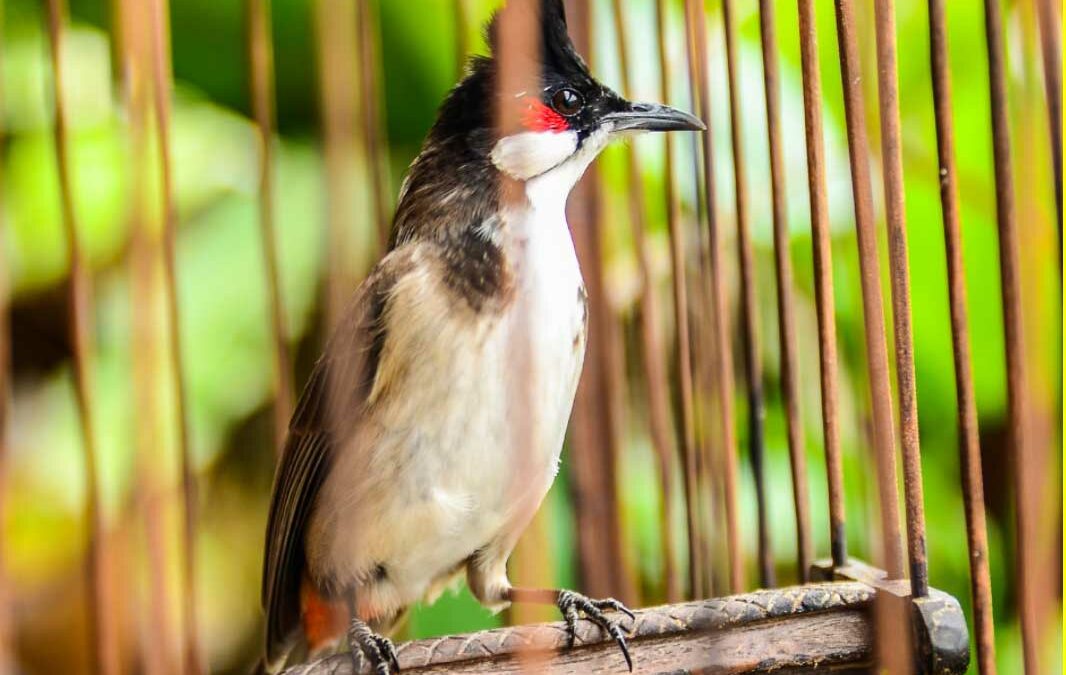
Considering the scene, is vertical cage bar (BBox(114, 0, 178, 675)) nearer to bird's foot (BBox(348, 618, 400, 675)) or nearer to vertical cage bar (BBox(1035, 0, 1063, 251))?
→ bird's foot (BBox(348, 618, 400, 675))

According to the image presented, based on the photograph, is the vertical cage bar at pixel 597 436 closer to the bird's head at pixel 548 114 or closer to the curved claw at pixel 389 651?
the bird's head at pixel 548 114

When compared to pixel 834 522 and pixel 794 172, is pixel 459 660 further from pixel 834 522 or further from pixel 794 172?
pixel 794 172

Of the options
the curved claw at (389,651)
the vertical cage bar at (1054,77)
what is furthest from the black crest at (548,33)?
the curved claw at (389,651)

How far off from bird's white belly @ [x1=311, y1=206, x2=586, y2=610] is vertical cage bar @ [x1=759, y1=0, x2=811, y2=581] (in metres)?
0.17

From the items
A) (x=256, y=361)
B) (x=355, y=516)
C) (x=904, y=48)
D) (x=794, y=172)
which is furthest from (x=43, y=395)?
(x=904, y=48)

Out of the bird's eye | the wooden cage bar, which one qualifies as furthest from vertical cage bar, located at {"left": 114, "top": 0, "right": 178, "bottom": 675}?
the bird's eye

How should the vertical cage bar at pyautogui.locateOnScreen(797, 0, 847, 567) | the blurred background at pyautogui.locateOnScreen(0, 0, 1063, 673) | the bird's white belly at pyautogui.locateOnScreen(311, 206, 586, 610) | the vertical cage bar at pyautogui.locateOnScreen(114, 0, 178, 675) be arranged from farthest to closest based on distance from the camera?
1. the blurred background at pyautogui.locateOnScreen(0, 0, 1063, 673)
2. the bird's white belly at pyautogui.locateOnScreen(311, 206, 586, 610)
3. the vertical cage bar at pyautogui.locateOnScreen(797, 0, 847, 567)
4. the vertical cage bar at pyautogui.locateOnScreen(114, 0, 178, 675)

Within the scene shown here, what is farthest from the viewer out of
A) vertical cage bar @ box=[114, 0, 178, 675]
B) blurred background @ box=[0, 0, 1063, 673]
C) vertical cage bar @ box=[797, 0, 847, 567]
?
blurred background @ box=[0, 0, 1063, 673]

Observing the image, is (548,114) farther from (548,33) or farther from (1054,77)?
(1054,77)

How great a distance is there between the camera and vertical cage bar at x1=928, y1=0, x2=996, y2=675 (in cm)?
79

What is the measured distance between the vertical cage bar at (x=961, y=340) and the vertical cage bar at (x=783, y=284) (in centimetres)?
11

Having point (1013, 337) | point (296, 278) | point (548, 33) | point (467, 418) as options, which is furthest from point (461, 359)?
point (296, 278)

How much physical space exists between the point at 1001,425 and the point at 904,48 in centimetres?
50

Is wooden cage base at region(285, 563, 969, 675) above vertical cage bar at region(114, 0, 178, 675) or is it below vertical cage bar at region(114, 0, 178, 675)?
below
